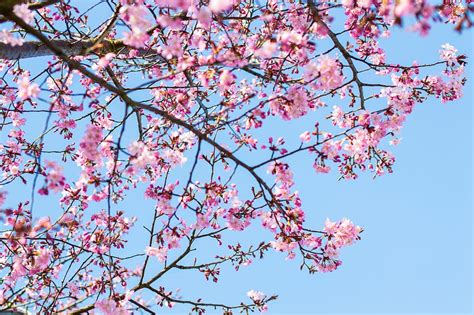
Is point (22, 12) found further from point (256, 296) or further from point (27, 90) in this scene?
point (256, 296)

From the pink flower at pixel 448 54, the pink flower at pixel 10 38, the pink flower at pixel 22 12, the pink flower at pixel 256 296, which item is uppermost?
the pink flower at pixel 448 54

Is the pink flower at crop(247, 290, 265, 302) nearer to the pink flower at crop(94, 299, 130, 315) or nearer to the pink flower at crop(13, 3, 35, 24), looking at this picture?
the pink flower at crop(94, 299, 130, 315)

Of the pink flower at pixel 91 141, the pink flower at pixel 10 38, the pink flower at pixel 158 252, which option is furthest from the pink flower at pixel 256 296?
the pink flower at pixel 10 38

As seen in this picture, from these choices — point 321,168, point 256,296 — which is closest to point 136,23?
point 321,168

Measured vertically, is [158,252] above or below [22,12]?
below

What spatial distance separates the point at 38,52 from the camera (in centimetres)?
482

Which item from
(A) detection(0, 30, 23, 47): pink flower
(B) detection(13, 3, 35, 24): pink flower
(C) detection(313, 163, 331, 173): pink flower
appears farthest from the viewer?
(C) detection(313, 163, 331, 173): pink flower

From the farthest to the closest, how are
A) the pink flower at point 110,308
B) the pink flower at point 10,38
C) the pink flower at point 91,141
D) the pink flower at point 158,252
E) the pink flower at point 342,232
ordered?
the pink flower at point 158,252
the pink flower at point 342,232
the pink flower at point 110,308
the pink flower at point 91,141
the pink flower at point 10,38

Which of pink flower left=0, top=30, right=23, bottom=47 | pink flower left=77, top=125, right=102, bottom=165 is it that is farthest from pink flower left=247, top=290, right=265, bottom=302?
pink flower left=0, top=30, right=23, bottom=47

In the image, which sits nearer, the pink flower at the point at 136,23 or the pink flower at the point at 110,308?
the pink flower at the point at 136,23

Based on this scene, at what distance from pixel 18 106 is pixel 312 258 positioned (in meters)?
3.92

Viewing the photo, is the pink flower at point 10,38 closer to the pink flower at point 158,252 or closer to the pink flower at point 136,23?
the pink flower at point 136,23

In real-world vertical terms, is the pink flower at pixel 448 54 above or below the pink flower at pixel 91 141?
above

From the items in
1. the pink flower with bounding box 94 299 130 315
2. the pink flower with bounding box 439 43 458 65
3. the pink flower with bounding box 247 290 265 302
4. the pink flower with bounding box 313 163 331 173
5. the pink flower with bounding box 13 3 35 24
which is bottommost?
the pink flower with bounding box 94 299 130 315
